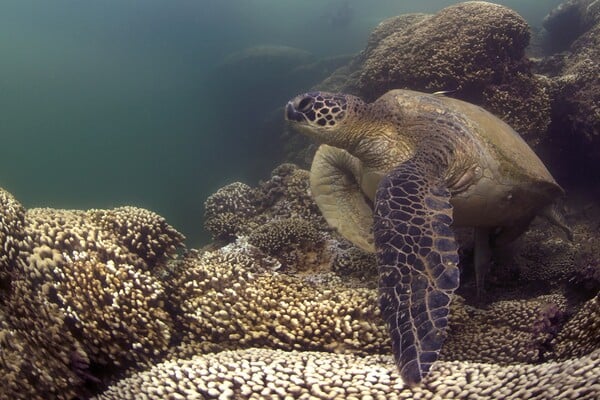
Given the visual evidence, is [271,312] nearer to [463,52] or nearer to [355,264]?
[355,264]

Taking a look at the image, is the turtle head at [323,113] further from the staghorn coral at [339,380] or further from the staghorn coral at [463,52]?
the staghorn coral at [463,52]

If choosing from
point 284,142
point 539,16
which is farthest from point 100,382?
point 539,16

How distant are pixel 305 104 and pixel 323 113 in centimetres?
18

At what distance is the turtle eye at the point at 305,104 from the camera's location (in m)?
3.39

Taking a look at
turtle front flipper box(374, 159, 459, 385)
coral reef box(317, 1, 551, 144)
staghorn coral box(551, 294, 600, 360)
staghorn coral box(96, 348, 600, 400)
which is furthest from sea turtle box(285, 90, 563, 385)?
coral reef box(317, 1, 551, 144)

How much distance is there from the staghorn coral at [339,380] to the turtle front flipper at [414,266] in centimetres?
17

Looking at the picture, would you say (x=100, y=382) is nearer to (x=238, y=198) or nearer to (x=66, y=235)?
(x=66, y=235)

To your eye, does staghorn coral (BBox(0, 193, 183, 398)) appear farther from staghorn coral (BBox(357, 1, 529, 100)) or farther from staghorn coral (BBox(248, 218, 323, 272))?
staghorn coral (BBox(357, 1, 529, 100))

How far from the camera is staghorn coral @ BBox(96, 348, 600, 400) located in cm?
154

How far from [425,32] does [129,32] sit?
3191 inches

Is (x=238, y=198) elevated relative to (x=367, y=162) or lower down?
elevated

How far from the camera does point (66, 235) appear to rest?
2.74 meters

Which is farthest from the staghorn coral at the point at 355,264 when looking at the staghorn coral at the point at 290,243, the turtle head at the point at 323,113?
the turtle head at the point at 323,113

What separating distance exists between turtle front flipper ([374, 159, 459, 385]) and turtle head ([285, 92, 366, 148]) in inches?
39.2
